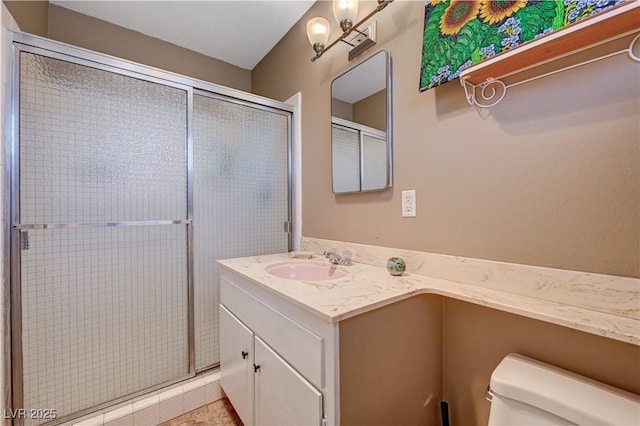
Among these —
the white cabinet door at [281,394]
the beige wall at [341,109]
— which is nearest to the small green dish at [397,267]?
the white cabinet door at [281,394]

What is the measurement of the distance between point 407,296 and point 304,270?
68cm

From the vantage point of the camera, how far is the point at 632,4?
614 millimetres

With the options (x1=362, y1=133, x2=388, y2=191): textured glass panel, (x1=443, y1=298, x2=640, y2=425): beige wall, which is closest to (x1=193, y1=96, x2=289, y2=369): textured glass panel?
(x1=362, y1=133, x2=388, y2=191): textured glass panel

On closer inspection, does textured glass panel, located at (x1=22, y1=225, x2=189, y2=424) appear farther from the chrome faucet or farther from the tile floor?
the chrome faucet

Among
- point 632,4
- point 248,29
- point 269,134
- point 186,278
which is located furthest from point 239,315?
point 248,29

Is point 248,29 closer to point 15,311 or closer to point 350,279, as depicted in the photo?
point 350,279

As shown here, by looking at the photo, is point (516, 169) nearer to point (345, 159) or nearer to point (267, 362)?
point (345, 159)

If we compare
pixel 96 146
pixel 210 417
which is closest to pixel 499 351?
pixel 210 417

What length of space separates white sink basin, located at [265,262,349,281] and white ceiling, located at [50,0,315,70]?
1715 millimetres

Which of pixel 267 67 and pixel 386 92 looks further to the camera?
pixel 267 67

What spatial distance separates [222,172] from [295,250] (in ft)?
2.47

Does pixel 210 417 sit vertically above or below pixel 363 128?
below

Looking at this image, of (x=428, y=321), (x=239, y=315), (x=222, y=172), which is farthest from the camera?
(x=222, y=172)

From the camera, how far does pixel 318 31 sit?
5.03 ft
